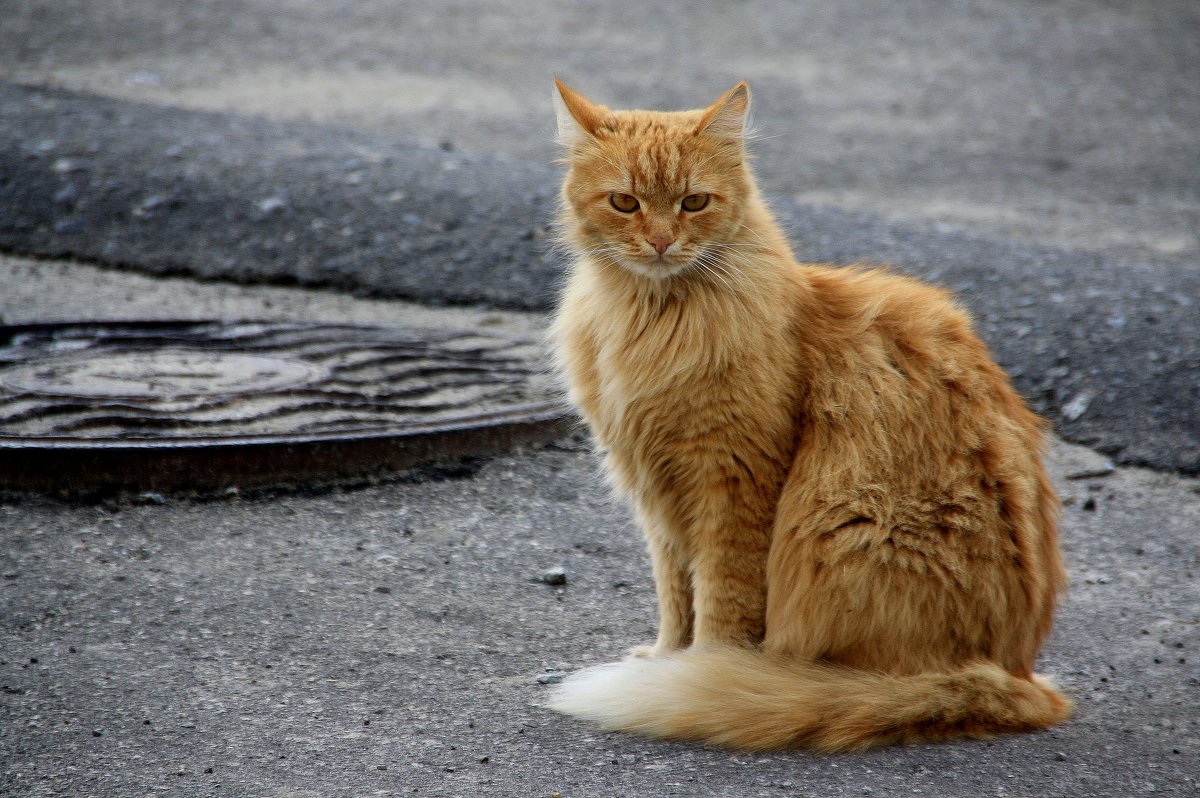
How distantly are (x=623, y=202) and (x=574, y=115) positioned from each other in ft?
0.92

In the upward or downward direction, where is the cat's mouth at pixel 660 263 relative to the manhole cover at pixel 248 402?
upward

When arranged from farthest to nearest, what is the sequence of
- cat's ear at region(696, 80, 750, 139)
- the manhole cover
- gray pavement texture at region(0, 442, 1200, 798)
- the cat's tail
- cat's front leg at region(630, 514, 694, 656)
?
1. the manhole cover
2. cat's front leg at region(630, 514, 694, 656)
3. cat's ear at region(696, 80, 750, 139)
4. the cat's tail
5. gray pavement texture at region(0, 442, 1200, 798)

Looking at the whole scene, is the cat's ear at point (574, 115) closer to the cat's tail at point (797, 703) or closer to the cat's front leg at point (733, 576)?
the cat's front leg at point (733, 576)

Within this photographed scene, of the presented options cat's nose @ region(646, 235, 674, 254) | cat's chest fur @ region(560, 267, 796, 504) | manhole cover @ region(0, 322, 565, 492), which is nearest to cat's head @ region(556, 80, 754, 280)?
cat's nose @ region(646, 235, 674, 254)

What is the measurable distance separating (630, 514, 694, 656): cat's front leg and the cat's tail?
1.15 feet

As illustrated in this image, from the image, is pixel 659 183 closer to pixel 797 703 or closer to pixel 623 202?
pixel 623 202

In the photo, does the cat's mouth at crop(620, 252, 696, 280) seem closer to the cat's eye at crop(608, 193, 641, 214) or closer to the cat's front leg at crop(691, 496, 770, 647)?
the cat's eye at crop(608, 193, 641, 214)

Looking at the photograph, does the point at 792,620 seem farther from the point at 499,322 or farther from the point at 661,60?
the point at 661,60

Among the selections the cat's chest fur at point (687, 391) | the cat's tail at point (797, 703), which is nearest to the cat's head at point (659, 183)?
the cat's chest fur at point (687, 391)

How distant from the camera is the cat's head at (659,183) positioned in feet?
9.94

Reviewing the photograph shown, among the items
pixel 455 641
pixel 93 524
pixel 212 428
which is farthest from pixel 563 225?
pixel 93 524

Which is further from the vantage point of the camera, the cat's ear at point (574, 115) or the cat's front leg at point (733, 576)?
the cat's ear at point (574, 115)

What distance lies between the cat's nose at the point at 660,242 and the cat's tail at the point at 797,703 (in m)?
1.02

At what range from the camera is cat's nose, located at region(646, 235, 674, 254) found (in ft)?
9.84
